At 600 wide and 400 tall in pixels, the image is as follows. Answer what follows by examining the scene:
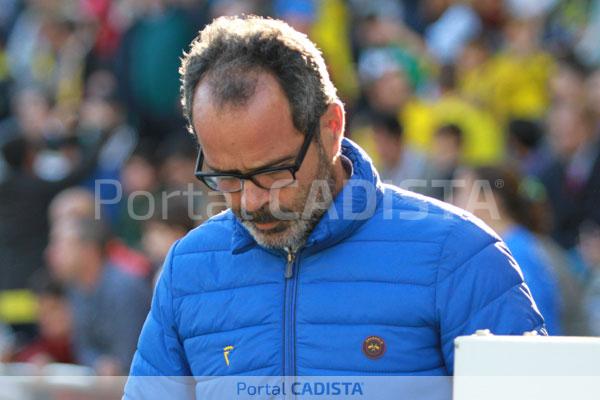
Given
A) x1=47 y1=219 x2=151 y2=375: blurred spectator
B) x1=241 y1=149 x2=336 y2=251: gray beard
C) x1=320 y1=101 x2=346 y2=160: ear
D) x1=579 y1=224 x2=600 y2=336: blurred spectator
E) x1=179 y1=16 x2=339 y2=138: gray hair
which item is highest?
x1=179 y1=16 x2=339 y2=138: gray hair

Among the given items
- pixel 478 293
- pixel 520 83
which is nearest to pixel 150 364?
pixel 478 293

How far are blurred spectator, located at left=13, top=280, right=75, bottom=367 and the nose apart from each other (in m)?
5.76

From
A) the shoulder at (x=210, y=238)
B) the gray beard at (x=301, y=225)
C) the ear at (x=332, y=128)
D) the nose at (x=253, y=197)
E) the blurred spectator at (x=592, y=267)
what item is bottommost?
the blurred spectator at (x=592, y=267)

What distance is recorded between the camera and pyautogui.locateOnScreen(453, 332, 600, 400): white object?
2.16 metres

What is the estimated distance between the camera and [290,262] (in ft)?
9.55

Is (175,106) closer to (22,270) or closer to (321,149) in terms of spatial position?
(22,270)

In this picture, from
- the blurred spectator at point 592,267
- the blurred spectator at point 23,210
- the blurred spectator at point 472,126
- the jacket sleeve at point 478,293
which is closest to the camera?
the jacket sleeve at point 478,293

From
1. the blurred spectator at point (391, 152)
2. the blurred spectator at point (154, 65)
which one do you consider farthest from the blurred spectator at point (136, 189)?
the blurred spectator at point (391, 152)

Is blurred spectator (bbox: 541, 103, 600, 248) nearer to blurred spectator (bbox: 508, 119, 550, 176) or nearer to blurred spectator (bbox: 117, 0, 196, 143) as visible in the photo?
blurred spectator (bbox: 508, 119, 550, 176)

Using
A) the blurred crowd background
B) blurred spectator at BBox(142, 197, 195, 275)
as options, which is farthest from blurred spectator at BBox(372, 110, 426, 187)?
blurred spectator at BBox(142, 197, 195, 275)

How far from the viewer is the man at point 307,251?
9.17 feet

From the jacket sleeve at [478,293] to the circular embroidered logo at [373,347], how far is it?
0.13 meters

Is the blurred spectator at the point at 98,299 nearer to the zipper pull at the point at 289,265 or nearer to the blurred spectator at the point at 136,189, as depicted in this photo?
the blurred spectator at the point at 136,189

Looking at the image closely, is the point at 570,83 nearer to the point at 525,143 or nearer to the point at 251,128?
the point at 525,143
